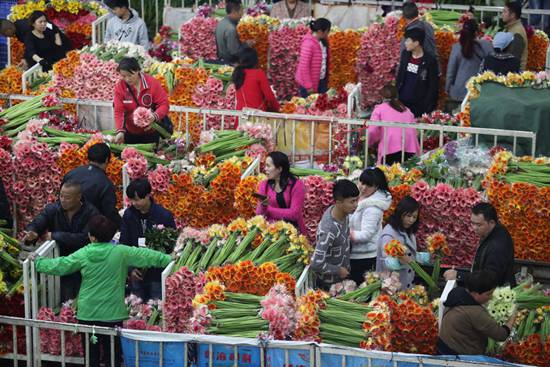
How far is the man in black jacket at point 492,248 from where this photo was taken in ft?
31.6

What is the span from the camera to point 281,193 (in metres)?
10.7

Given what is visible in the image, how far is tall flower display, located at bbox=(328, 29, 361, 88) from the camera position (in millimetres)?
16016

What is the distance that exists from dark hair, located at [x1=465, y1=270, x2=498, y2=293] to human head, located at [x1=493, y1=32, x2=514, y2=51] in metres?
6.18

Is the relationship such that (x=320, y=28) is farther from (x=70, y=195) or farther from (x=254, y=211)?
(x=70, y=195)

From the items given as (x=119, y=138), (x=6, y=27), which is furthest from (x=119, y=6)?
(x=119, y=138)

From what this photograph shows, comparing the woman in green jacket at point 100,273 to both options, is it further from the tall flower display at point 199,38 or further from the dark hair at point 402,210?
the tall flower display at point 199,38

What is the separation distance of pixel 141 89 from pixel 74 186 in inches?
88.0

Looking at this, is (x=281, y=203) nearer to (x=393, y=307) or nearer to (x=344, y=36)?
(x=393, y=307)

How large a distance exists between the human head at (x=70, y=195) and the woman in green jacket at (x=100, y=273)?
79cm

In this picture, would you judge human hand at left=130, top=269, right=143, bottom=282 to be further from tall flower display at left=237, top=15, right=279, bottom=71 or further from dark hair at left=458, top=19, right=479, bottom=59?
tall flower display at left=237, top=15, right=279, bottom=71

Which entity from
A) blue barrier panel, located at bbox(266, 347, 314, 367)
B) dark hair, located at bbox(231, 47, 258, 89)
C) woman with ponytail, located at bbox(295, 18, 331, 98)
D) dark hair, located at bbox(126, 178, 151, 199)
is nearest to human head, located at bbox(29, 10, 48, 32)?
woman with ponytail, located at bbox(295, 18, 331, 98)

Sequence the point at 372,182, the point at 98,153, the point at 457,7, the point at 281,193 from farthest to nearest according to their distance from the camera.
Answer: the point at 457,7, the point at 98,153, the point at 281,193, the point at 372,182

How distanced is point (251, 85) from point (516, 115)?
9.12ft

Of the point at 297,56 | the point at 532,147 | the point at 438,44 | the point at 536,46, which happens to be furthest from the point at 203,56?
the point at 532,147
